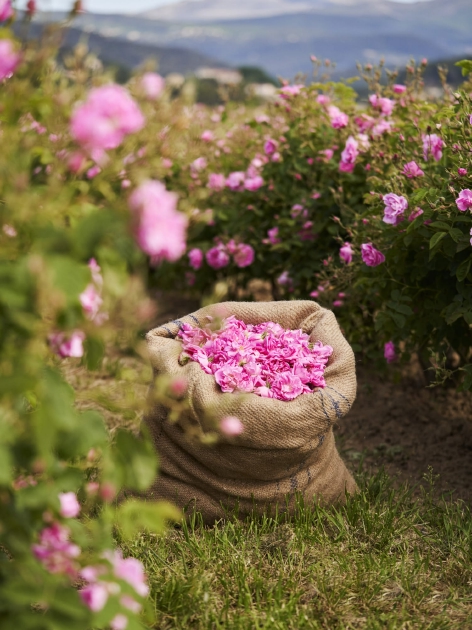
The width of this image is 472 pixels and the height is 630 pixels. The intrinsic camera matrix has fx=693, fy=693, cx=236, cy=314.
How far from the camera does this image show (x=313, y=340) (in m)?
2.33

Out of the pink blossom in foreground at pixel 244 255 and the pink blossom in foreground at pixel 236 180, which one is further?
the pink blossom in foreground at pixel 236 180

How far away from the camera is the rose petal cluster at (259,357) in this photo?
207 centimetres

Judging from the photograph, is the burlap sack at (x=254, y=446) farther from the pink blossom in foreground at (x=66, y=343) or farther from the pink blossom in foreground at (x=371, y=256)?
the pink blossom in foreground at (x=66, y=343)

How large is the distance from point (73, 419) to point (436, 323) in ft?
6.12

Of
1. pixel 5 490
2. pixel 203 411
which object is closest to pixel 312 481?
pixel 203 411

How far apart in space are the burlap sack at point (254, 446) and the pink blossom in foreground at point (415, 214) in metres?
0.47

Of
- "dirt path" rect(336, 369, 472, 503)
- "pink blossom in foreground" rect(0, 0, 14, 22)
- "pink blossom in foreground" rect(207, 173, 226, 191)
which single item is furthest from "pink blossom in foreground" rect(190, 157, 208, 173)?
"pink blossom in foreground" rect(0, 0, 14, 22)

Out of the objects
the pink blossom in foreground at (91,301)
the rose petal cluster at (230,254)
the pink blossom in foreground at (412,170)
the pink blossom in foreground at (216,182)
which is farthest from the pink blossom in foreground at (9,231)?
the pink blossom in foreground at (216,182)

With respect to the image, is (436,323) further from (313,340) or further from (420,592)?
(420,592)

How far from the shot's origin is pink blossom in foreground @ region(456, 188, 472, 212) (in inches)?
87.9

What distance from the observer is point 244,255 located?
12.4 ft

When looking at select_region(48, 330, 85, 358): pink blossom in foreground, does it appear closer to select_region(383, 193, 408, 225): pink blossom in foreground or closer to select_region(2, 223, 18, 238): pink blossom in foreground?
select_region(2, 223, 18, 238): pink blossom in foreground

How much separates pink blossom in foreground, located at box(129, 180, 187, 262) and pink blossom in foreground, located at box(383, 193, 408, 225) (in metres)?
1.56

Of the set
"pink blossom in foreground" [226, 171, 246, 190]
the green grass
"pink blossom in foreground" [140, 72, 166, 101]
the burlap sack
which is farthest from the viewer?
"pink blossom in foreground" [226, 171, 246, 190]
